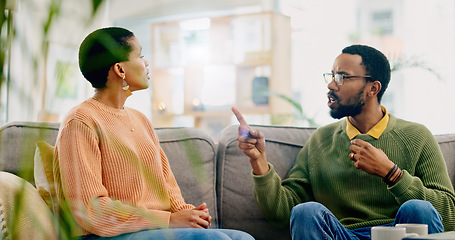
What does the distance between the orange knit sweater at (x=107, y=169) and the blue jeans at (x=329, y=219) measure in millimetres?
396

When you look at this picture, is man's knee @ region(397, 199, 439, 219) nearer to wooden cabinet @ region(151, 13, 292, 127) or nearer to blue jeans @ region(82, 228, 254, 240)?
blue jeans @ region(82, 228, 254, 240)

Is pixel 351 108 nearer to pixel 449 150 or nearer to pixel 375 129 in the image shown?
pixel 375 129

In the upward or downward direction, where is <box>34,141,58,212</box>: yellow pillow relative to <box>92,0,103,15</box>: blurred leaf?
downward

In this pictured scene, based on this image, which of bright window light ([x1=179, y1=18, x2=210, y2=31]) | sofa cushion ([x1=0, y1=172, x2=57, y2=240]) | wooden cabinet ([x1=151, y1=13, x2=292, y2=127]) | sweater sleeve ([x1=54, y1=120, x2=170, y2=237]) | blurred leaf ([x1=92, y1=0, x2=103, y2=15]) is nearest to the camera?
blurred leaf ([x1=92, y1=0, x2=103, y2=15])

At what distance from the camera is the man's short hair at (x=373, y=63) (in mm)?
1947

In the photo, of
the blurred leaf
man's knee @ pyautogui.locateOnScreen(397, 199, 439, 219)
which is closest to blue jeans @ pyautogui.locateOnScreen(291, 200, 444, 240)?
man's knee @ pyautogui.locateOnScreen(397, 199, 439, 219)

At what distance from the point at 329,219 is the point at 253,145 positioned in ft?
1.29

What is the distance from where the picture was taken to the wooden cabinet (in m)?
3.66

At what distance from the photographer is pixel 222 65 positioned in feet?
12.3

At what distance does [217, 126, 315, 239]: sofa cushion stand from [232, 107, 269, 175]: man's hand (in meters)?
0.19

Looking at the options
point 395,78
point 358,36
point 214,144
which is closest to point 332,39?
point 358,36

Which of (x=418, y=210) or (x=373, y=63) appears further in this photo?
(x=373, y=63)

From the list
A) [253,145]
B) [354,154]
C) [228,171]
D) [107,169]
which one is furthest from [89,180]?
[354,154]

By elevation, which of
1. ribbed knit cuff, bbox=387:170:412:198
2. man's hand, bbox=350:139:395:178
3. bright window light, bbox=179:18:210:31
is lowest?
ribbed knit cuff, bbox=387:170:412:198
